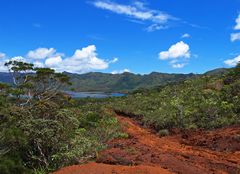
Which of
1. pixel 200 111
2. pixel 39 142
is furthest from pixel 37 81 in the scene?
pixel 39 142

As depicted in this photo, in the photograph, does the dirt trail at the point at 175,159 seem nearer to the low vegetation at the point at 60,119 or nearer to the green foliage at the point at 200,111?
the low vegetation at the point at 60,119

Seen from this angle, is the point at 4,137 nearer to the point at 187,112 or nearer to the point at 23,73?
the point at 187,112

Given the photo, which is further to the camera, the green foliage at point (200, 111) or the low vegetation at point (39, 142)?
the green foliage at point (200, 111)

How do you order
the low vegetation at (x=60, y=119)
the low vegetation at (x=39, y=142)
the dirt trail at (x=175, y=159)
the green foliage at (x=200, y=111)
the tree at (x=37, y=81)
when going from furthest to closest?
the tree at (x=37, y=81)
the green foliage at (x=200, y=111)
the low vegetation at (x=60, y=119)
the low vegetation at (x=39, y=142)
the dirt trail at (x=175, y=159)

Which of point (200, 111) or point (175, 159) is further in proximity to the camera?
point (200, 111)

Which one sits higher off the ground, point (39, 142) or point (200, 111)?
point (200, 111)

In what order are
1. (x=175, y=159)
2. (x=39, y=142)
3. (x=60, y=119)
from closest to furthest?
(x=175, y=159) → (x=39, y=142) → (x=60, y=119)

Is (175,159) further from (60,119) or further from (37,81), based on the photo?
(37,81)

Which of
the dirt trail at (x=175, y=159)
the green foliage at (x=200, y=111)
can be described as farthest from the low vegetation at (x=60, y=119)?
the dirt trail at (x=175, y=159)

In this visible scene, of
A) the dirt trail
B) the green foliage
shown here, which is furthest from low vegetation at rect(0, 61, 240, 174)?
the dirt trail

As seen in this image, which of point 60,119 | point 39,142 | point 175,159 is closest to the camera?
point 175,159

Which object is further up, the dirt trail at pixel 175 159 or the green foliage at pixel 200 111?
the green foliage at pixel 200 111

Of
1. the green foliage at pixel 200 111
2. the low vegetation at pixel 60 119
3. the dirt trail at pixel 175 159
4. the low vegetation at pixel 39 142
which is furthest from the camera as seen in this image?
the green foliage at pixel 200 111

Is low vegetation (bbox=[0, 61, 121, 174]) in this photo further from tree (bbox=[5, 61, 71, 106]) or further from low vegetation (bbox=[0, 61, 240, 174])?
tree (bbox=[5, 61, 71, 106])
